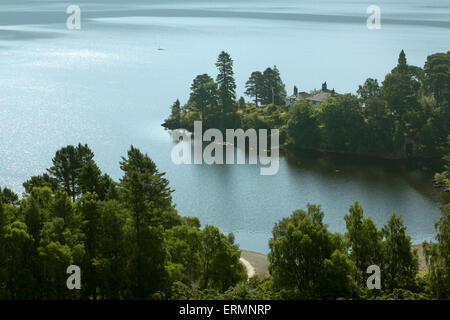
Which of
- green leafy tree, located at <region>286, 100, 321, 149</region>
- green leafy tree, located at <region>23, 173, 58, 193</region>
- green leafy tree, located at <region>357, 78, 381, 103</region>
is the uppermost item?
green leafy tree, located at <region>357, 78, 381, 103</region>

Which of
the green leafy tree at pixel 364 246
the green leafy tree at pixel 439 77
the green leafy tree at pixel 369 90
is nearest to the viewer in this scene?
the green leafy tree at pixel 364 246

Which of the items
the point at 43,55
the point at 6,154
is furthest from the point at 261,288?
the point at 43,55

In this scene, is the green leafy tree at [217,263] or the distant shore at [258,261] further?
the distant shore at [258,261]

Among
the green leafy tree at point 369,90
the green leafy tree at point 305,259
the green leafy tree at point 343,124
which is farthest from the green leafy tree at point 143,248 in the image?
the green leafy tree at point 369,90

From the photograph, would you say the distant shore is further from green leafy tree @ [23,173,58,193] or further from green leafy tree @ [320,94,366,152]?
green leafy tree @ [320,94,366,152]

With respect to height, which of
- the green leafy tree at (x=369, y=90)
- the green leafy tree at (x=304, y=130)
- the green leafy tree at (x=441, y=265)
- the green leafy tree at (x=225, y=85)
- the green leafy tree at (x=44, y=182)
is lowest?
the green leafy tree at (x=441, y=265)

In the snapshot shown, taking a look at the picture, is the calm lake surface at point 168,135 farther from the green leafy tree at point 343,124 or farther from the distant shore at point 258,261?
the green leafy tree at point 343,124

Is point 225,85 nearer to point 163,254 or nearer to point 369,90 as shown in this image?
point 369,90

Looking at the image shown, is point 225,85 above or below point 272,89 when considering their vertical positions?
below

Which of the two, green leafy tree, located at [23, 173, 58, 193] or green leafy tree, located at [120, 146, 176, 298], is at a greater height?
green leafy tree, located at [23, 173, 58, 193]

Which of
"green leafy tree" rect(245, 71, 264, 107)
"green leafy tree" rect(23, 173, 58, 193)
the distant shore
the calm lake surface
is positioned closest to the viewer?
"green leafy tree" rect(23, 173, 58, 193)

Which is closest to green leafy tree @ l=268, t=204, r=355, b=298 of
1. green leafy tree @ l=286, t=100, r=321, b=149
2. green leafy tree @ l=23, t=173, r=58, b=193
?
green leafy tree @ l=23, t=173, r=58, b=193

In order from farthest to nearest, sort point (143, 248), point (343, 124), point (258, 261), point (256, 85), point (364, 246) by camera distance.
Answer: point (256, 85)
point (343, 124)
point (258, 261)
point (364, 246)
point (143, 248)

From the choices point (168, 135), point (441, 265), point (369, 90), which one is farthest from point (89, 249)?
point (369, 90)
